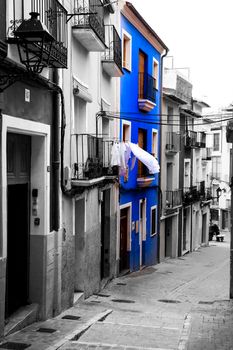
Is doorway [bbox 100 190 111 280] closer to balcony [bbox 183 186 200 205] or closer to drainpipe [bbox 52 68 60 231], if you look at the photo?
drainpipe [bbox 52 68 60 231]

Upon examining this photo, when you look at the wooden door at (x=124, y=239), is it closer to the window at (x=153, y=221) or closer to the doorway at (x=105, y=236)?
the doorway at (x=105, y=236)

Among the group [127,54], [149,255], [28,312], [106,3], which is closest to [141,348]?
[28,312]

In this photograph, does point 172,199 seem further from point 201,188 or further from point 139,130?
point 201,188

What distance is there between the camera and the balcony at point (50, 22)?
7133 millimetres

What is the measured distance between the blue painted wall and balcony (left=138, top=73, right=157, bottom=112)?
0.85 ft

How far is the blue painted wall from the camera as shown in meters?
18.5

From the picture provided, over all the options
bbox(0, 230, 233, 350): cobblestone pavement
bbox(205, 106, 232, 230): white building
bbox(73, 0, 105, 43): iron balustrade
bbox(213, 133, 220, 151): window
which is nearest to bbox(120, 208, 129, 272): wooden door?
bbox(0, 230, 233, 350): cobblestone pavement

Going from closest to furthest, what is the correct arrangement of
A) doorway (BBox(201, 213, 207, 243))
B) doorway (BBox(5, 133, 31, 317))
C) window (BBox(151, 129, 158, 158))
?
doorway (BBox(5, 133, 31, 317)), window (BBox(151, 129, 158, 158)), doorway (BBox(201, 213, 207, 243))

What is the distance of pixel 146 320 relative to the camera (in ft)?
33.0

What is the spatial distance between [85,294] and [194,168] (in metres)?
21.6

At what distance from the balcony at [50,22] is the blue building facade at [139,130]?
26.1 ft

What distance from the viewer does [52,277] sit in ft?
31.6

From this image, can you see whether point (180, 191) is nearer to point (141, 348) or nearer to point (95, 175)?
point (95, 175)

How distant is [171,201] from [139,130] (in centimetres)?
653
